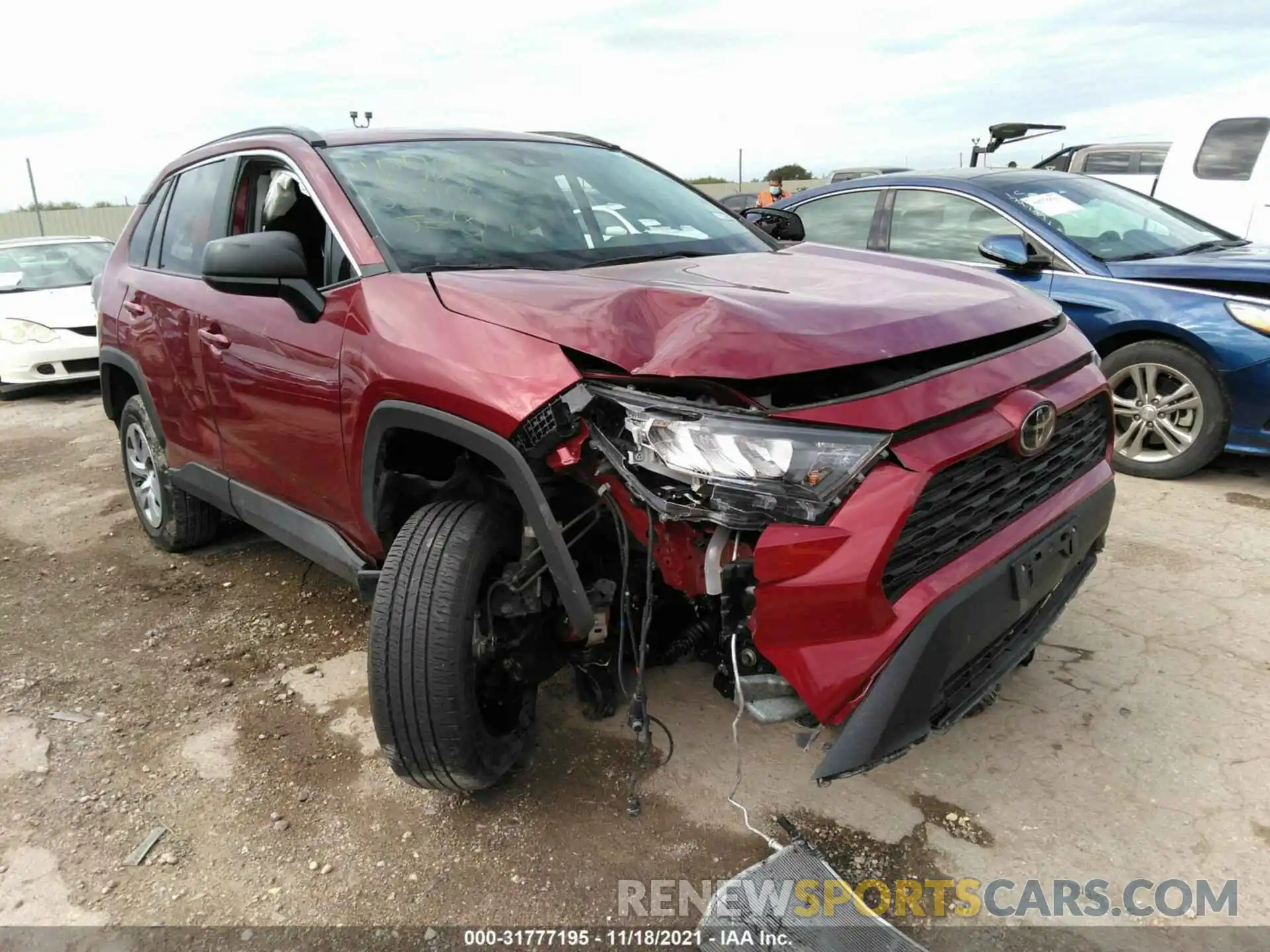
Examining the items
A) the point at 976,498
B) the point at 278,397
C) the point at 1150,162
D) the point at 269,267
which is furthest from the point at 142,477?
the point at 1150,162

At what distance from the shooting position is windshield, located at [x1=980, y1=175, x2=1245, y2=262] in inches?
195

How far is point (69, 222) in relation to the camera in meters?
25.3

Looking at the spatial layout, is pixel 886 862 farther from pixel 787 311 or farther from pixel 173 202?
pixel 173 202

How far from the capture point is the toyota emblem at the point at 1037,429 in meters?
2.05

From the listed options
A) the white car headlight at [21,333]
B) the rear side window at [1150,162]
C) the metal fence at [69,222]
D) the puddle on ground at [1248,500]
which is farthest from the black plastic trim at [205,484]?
the metal fence at [69,222]

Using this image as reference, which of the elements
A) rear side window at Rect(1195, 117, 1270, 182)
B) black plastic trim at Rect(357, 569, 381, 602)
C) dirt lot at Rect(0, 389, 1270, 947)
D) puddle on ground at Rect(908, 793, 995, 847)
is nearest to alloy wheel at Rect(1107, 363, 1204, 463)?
dirt lot at Rect(0, 389, 1270, 947)

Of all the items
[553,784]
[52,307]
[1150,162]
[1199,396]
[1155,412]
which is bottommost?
[553,784]

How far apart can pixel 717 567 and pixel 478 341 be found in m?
0.78

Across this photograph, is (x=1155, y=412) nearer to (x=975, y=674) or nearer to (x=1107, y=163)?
(x=975, y=674)

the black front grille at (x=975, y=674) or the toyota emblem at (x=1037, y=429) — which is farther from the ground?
the toyota emblem at (x=1037, y=429)

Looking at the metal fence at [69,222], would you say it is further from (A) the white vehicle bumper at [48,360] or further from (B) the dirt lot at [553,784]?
(B) the dirt lot at [553,784]

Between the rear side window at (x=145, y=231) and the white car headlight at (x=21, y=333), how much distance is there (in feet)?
16.2

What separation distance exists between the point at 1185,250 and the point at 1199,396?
3.43 ft

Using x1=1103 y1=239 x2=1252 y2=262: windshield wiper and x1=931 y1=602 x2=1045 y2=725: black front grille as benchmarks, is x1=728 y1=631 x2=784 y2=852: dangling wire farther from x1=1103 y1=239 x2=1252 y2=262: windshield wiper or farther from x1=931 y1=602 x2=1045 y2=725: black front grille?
x1=1103 y1=239 x2=1252 y2=262: windshield wiper
